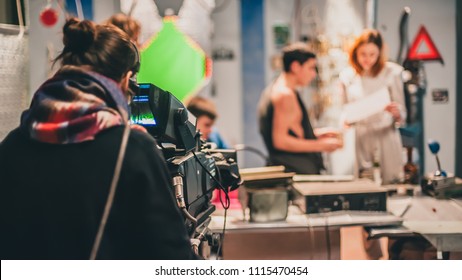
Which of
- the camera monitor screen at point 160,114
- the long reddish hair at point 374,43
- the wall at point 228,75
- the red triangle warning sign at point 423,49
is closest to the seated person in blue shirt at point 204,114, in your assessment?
the long reddish hair at point 374,43

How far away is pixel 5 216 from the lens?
1.15 metres

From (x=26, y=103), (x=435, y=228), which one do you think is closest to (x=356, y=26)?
(x=435, y=228)

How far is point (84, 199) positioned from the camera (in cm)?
110

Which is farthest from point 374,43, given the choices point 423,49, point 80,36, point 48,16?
point 80,36

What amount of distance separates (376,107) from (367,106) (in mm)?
60

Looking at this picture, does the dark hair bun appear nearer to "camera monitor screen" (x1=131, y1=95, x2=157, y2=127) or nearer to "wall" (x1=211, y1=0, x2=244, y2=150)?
"camera monitor screen" (x1=131, y1=95, x2=157, y2=127)

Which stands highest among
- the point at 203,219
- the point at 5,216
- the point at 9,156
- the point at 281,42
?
the point at 281,42

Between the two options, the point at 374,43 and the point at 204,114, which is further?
the point at 204,114

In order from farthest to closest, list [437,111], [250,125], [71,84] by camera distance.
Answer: [250,125]
[437,111]
[71,84]

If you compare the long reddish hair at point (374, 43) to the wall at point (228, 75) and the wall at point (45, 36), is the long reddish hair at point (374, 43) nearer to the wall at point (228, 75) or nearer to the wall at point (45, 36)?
the wall at point (45, 36)

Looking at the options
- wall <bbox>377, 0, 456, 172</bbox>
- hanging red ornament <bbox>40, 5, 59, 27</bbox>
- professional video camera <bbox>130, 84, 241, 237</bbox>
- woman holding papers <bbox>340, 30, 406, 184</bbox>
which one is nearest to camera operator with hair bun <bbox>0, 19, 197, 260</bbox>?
professional video camera <bbox>130, 84, 241, 237</bbox>

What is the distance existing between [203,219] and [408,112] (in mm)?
1373

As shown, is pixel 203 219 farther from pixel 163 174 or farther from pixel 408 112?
pixel 408 112

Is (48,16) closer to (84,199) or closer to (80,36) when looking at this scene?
(80,36)
